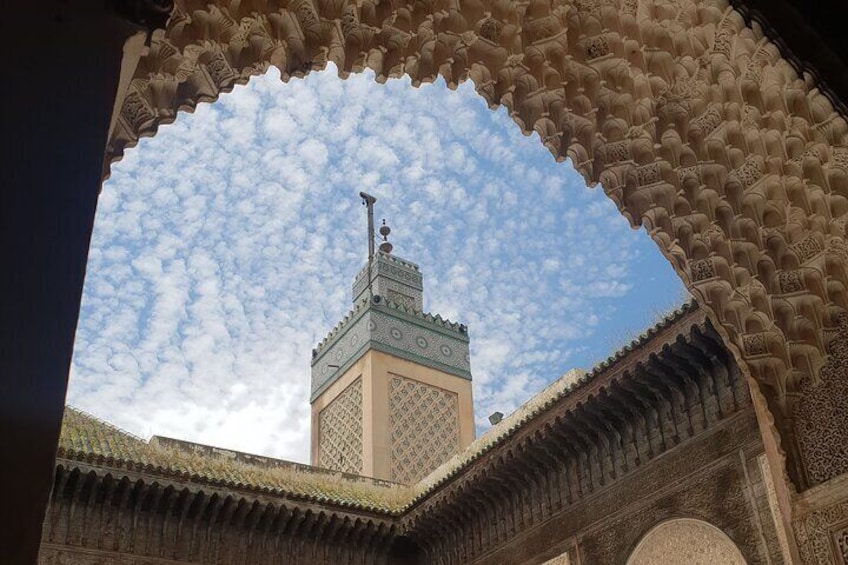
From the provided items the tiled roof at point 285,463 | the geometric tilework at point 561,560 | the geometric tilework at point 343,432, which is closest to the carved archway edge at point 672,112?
the tiled roof at point 285,463

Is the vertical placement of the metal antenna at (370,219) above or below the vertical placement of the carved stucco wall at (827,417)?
above

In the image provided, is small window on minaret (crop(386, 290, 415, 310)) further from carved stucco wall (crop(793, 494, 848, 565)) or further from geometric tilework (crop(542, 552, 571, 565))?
carved stucco wall (crop(793, 494, 848, 565))

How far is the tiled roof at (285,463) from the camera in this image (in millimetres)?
9773

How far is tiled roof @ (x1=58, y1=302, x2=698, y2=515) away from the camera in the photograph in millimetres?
9773

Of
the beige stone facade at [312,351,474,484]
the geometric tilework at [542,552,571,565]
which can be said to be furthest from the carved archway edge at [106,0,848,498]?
the beige stone facade at [312,351,474,484]

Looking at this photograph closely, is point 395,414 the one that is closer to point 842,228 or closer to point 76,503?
point 76,503

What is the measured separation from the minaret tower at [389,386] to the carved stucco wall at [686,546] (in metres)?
6.81

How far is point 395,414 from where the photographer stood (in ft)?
50.5

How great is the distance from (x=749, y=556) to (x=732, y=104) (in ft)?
14.5

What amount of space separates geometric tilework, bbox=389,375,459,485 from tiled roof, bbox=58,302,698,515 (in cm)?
136

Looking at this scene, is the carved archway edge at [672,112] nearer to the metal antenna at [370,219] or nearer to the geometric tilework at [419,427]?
the geometric tilework at [419,427]

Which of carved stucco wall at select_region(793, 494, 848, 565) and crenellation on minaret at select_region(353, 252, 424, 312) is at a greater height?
crenellation on minaret at select_region(353, 252, 424, 312)

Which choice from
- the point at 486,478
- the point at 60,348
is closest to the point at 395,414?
the point at 486,478

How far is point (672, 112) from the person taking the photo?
4613mm
